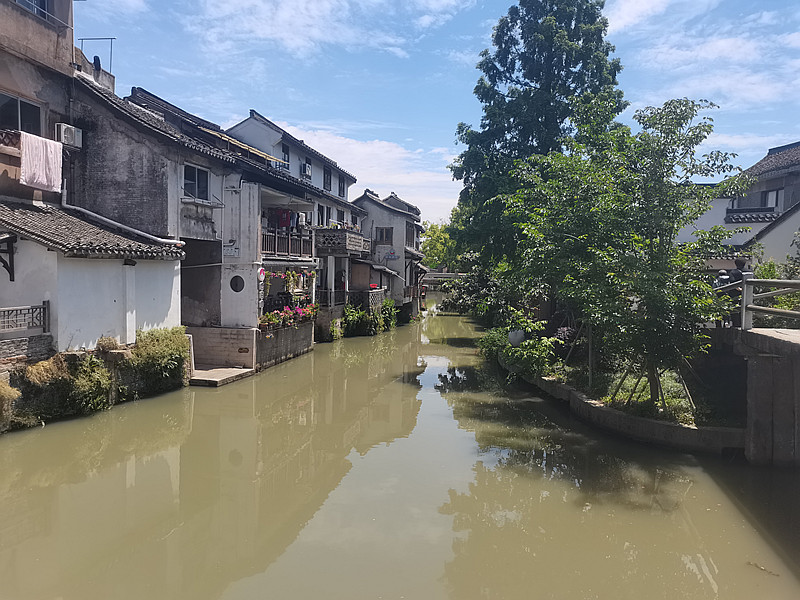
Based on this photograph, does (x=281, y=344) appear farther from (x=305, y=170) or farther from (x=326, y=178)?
(x=326, y=178)

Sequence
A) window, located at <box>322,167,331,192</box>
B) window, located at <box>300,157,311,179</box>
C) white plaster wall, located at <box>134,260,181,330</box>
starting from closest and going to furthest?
white plaster wall, located at <box>134,260,181,330</box> → window, located at <box>300,157,311,179</box> → window, located at <box>322,167,331,192</box>

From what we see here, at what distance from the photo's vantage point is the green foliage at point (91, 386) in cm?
1209

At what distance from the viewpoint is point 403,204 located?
4769 centimetres

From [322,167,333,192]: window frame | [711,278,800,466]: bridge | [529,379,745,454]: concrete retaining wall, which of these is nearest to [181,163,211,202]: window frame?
[529,379,745,454]: concrete retaining wall

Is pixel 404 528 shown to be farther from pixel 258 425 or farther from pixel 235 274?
pixel 235 274

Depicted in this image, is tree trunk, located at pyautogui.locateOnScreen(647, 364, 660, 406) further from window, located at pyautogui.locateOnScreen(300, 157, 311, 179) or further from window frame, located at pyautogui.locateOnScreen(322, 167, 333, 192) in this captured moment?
window frame, located at pyautogui.locateOnScreen(322, 167, 333, 192)

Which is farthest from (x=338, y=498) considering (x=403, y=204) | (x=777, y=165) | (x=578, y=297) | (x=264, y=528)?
(x=403, y=204)

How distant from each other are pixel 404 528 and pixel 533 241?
29.7 ft

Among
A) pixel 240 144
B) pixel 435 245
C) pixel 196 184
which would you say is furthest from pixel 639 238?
pixel 435 245

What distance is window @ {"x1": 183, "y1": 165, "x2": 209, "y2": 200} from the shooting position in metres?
16.9

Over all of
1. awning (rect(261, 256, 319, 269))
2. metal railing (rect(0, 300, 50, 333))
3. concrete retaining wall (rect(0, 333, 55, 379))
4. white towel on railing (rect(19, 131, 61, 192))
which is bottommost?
concrete retaining wall (rect(0, 333, 55, 379))

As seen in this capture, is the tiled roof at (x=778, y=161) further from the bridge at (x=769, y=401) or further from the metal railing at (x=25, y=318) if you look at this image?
the metal railing at (x=25, y=318)

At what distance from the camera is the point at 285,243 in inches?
859

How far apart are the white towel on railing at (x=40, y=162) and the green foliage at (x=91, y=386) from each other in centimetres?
475
